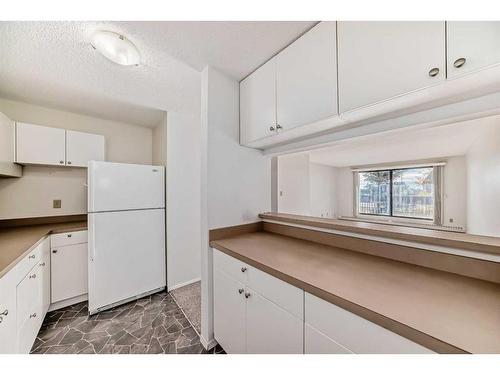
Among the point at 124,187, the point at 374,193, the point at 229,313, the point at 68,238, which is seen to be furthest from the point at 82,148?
the point at 374,193

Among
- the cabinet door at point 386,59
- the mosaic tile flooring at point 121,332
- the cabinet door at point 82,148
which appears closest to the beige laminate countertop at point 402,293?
the cabinet door at point 386,59

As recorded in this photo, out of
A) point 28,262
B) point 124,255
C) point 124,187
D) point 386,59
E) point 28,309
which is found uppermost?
point 386,59

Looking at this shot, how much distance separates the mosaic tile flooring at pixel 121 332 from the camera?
1413mm

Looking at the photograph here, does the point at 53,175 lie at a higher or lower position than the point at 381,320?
higher

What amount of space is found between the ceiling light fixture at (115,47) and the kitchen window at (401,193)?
666 cm

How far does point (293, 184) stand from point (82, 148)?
9.81 feet

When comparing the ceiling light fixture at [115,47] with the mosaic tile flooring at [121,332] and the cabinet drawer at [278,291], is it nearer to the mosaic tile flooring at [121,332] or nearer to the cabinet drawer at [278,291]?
the cabinet drawer at [278,291]

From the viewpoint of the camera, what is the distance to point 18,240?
1489 millimetres

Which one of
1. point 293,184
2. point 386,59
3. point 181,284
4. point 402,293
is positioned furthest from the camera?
point 293,184

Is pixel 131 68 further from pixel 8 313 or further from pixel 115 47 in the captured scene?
pixel 8 313

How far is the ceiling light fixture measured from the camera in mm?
1152
